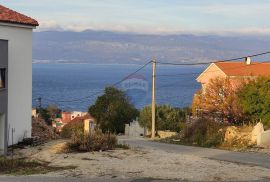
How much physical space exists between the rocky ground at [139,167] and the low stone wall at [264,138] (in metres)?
8.97

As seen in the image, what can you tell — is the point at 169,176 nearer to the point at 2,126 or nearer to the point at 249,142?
the point at 2,126

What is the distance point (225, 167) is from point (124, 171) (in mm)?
3544

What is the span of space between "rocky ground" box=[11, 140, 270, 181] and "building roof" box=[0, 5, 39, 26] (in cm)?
592

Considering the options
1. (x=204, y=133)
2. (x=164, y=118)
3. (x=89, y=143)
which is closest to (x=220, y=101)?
(x=204, y=133)

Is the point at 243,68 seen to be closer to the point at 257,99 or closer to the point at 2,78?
the point at 257,99

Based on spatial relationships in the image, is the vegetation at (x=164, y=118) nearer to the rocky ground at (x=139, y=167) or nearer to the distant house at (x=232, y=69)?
the distant house at (x=232, y=69)

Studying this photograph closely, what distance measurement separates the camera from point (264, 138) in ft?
88.4

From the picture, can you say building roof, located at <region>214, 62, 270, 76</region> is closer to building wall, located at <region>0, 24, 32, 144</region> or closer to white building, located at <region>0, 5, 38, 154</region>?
building wall, located at <region>0, 24, 32, 144</region>

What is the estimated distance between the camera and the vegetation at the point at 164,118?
198 feet

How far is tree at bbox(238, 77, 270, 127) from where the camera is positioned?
1251 inches

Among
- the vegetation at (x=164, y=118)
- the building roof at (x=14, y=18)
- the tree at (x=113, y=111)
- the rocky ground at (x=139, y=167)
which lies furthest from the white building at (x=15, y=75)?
the tree at (x=113, y=111)

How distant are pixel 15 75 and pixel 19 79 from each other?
325mm

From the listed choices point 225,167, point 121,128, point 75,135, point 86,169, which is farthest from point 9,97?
point 121,128

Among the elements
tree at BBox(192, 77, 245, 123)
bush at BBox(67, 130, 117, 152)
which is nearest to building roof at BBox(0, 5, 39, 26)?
bush at BBox(67, 130, 117, 152)
